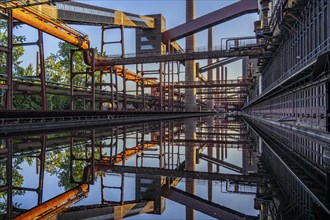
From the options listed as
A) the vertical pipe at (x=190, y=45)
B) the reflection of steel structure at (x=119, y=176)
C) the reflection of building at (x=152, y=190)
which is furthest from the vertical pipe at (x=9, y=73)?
the vertical pipe at (x=190, y=45)

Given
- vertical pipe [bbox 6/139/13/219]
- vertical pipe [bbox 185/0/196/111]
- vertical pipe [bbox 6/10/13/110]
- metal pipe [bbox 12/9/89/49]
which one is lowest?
vertical pipe [bbox 6/139/13/219]

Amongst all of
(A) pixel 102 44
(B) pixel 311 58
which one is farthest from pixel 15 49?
(B) pixel 311 58

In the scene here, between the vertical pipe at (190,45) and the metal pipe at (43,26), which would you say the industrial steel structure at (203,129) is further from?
the vertical pipe at (190,45)

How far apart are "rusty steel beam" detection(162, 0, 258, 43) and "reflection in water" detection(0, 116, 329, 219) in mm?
37594

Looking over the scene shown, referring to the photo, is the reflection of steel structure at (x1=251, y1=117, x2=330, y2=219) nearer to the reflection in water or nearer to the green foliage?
the reflection in water

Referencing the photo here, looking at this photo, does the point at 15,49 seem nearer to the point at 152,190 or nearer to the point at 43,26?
the point at 43,26

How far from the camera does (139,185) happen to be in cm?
506

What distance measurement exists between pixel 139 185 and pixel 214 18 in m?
41.9

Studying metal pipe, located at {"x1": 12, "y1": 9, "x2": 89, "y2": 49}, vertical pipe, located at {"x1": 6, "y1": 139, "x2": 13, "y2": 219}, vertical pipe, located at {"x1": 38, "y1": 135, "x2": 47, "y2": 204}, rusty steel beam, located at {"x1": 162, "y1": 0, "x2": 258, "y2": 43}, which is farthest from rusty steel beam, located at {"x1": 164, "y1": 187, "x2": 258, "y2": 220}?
rusty steel beam, located at {"x1": 162, "y1": 0, "x2": 258, "y2": 43}

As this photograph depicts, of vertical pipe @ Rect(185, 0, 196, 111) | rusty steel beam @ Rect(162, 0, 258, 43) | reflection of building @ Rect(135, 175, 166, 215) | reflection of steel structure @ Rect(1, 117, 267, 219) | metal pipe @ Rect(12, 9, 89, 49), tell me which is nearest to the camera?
reflection of steel structure @ Rect(1, 117, 267, 219)

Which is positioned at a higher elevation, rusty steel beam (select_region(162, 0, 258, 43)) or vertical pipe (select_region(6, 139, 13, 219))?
rusty steel beam (select_region(162, 0, 258, 43))

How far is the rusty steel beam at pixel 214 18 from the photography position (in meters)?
41.7

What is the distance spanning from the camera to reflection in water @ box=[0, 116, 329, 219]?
371 centimetres

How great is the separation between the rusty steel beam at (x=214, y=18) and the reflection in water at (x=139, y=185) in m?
37.6
